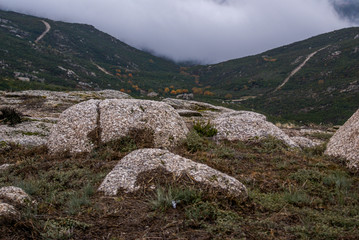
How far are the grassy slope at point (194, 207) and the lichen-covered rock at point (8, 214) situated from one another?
10cm

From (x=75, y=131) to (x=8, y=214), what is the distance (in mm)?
5717

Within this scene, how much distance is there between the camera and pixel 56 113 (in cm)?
2092

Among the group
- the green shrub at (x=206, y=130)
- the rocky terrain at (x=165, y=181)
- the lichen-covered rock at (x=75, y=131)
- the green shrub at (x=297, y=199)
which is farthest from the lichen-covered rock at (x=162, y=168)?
the green shrub at (x=206, y=130)

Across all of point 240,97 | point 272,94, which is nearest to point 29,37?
A: point 240,97

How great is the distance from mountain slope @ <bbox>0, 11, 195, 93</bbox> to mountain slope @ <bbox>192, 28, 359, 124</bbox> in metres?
44.6

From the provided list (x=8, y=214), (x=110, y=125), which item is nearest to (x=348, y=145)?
(x=110, y=125)

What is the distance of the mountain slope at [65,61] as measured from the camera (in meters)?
80.5

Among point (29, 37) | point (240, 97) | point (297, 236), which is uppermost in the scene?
point (29, 37)

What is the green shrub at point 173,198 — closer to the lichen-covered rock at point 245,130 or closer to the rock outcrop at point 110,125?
the rock outcrop at point 110,125

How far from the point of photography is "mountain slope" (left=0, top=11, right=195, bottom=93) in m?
80.5

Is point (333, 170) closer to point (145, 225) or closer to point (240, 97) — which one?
point (145, 225)

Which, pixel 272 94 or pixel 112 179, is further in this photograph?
pixel 272 94

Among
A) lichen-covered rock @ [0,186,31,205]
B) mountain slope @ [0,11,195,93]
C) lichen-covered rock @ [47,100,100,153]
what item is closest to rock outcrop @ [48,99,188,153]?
lichen-covered rock @ [47,100,100,153]

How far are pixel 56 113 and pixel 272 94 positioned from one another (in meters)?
95.3
